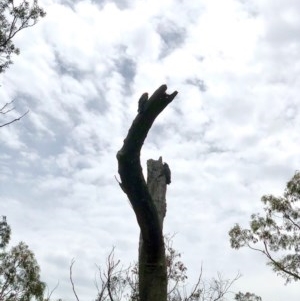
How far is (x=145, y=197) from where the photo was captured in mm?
3219

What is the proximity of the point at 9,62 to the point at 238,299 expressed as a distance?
16.8 m

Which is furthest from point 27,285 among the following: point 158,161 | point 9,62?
point 158,161

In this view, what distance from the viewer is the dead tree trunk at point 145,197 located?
303 cm

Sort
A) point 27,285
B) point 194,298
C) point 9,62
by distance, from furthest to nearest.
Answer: point 27,285, point 194,298, point 9,62

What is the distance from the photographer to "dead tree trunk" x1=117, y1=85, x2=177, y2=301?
3.03 m

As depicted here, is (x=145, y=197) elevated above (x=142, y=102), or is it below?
below

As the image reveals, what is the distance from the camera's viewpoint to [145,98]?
3145 millimetres

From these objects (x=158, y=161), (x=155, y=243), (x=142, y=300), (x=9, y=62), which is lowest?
(x=142, y=300)

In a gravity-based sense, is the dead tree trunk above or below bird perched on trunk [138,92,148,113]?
below

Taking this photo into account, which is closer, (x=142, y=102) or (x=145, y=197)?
(x=142, y=102)

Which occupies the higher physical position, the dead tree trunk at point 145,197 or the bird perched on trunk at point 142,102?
the bird perched on trunk at point 142,102

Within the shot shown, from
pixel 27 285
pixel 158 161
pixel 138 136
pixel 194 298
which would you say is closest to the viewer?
pixel 138 136

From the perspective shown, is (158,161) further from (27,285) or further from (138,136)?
(27,285)

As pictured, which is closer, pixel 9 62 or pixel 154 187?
pixel 154 187
